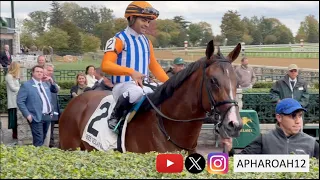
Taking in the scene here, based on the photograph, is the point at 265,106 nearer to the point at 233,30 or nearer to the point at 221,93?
the point at 233,30

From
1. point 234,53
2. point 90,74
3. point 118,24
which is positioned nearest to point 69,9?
point 118,24

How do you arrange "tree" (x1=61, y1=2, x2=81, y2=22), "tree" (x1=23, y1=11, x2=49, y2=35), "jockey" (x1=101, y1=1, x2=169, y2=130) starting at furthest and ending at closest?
"tree" (x1=23, y1=11, x2=49, y2=35) < "tree" (x1=61, y1=2, x2=81, y2=22) < "jockey" (x1=101, y1=1, x2=169, y2=130)

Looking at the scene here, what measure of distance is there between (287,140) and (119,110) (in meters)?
1.90

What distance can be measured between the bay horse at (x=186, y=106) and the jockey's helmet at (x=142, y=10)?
0.63m

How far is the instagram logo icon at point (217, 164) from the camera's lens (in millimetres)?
2895

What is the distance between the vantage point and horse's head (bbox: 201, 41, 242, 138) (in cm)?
402

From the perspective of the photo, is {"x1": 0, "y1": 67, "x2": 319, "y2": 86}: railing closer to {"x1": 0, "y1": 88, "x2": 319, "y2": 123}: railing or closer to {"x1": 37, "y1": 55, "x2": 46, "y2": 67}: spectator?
{"x1": 0, "y1": 88, "x2": 319, "y2": 123}: railing

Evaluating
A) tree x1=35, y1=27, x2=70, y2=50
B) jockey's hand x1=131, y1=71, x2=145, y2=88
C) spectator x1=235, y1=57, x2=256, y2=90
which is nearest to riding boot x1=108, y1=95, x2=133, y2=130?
jockey's hand x1=131, y1=71, x2=145, y2=88

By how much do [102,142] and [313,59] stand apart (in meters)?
9.25

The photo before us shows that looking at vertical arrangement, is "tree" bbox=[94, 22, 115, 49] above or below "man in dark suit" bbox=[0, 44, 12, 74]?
above

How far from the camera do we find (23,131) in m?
9.31

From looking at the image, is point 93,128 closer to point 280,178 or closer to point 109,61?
point 109,61

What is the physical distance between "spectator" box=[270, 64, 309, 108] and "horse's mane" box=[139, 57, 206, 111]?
4689 mm

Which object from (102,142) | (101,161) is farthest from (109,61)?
(101,161)
